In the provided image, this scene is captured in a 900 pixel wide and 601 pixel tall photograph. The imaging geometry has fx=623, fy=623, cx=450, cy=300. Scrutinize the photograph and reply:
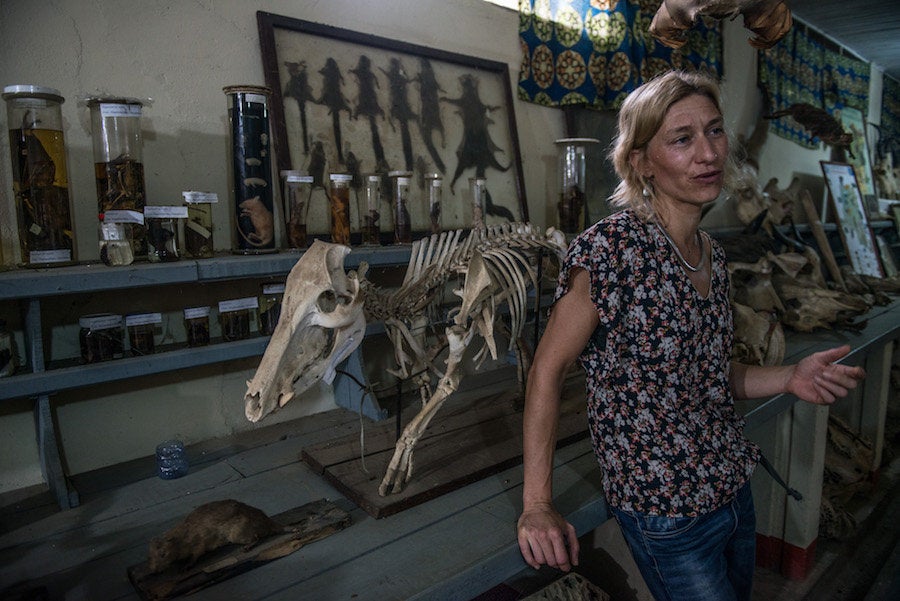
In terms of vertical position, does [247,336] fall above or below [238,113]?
below

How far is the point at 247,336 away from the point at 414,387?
854 millimetres

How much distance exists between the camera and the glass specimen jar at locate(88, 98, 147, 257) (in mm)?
1778

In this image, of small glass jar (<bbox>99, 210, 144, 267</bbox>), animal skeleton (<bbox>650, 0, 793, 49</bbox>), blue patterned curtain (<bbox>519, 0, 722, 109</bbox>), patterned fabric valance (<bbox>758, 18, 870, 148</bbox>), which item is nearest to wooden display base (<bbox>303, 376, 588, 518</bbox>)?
small glass jar (<bbox>99, 210, 144, 267</bbox>)

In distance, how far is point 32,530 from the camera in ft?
5.30

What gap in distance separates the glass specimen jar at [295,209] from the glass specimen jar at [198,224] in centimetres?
31

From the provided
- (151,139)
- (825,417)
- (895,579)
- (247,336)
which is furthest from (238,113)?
(895,579)

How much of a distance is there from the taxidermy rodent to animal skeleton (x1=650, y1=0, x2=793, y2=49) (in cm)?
277

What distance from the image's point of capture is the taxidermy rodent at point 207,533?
1360mm

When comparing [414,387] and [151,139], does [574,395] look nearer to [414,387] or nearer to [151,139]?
[414,387]

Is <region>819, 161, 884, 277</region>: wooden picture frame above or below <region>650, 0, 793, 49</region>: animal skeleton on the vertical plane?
below

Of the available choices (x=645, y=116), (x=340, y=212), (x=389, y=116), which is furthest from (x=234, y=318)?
(x=645, y=116)

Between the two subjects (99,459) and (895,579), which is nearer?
(99,459)

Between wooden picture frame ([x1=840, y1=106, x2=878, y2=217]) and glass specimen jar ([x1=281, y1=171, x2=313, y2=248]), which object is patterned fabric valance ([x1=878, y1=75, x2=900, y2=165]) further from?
glass specimen jar ([x1=281, y1=171, x2=313, y2=248])

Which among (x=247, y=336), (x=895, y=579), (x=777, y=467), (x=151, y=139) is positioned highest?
(x=151, y=139)
